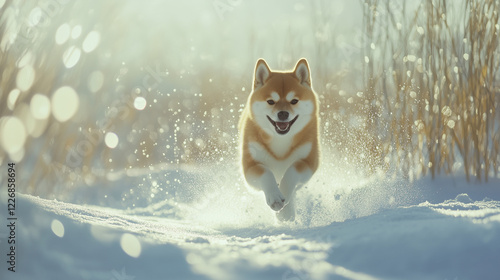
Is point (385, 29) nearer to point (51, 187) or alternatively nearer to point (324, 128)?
point (324, 128)

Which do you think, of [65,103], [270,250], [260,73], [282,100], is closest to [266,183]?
[282,100]

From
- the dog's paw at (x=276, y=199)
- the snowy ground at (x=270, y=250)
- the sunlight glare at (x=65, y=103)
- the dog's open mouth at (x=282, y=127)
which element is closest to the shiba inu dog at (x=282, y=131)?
the dog's open mouth at (x=282, y=127)

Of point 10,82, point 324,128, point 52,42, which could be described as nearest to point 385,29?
point 324,128

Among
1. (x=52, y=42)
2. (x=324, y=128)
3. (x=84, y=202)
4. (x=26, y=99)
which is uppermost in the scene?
(x=52, y=42)

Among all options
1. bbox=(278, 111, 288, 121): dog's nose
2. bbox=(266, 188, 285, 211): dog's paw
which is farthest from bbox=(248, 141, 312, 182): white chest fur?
bbox=(266, 188, 285, 211): dog's paw

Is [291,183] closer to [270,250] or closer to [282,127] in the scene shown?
[282,127]

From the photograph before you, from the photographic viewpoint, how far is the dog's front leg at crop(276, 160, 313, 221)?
4.41 metres

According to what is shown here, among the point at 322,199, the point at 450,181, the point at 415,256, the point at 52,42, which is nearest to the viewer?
the point at 415,256

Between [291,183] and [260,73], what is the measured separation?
1183mm

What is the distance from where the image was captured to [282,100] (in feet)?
15.1

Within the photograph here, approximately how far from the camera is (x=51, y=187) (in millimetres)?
6723

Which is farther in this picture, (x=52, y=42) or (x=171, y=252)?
(x=52, y=42)

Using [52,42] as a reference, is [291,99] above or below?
below

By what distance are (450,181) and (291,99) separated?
9.44 feet
